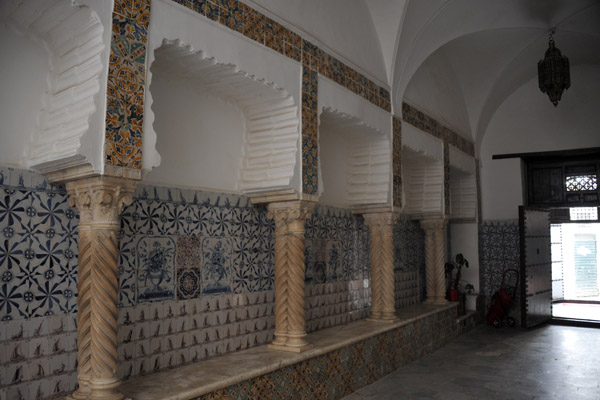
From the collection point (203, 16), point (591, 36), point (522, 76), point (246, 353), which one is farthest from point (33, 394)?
point (522, 76)

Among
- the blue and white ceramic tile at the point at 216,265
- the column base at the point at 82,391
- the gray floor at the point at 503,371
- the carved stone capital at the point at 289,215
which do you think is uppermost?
the carved stone capital at the point at 289,215

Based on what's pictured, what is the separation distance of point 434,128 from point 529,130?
3.22 metres

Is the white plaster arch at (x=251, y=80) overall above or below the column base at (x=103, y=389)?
above

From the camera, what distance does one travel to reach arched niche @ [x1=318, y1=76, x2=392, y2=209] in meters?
6.54

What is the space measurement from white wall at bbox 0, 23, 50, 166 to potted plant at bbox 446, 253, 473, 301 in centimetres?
796

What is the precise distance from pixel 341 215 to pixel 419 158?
2.30 metres

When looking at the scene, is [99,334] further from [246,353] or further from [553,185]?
[553,185]

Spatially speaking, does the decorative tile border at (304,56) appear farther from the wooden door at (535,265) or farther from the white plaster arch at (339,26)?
the wooden door at (535,265)

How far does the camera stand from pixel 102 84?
3.24m

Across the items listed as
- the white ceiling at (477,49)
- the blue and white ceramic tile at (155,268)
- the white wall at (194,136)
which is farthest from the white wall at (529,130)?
the blue and white ceramic tile at (155,268)

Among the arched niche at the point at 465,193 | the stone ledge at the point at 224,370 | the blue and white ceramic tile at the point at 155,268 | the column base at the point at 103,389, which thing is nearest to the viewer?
the column base at the point at 103,389

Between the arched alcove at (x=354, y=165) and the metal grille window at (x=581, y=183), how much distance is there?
561 centimetres

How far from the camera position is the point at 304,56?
528cm

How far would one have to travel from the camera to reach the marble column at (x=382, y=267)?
6.91 metres
